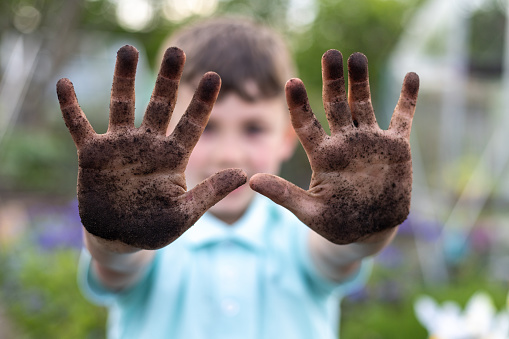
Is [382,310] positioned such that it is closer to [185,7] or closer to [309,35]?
[185,7]

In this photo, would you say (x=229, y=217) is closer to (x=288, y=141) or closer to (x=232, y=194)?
(x=232, y=194)

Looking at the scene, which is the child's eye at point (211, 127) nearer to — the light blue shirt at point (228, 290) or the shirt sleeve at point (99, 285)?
the light blue shirt at point (228, 290)

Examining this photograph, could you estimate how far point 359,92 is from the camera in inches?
32.7

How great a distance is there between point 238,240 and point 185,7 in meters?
15.6

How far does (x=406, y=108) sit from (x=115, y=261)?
0.65 metres

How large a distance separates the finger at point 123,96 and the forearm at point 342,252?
1.53ft

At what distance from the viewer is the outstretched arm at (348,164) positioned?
2.64ft

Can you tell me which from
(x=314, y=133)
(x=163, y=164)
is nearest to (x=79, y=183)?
(x=163, y=164)

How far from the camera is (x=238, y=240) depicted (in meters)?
1.49

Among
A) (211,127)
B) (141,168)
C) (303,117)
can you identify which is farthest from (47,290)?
(303,117)

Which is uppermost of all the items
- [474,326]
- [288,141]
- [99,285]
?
[288,141]

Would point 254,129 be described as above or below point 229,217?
above

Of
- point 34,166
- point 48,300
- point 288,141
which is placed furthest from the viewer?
point 34,166

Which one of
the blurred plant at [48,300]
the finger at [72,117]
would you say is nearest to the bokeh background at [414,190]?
the blurred plant at [48,300]
